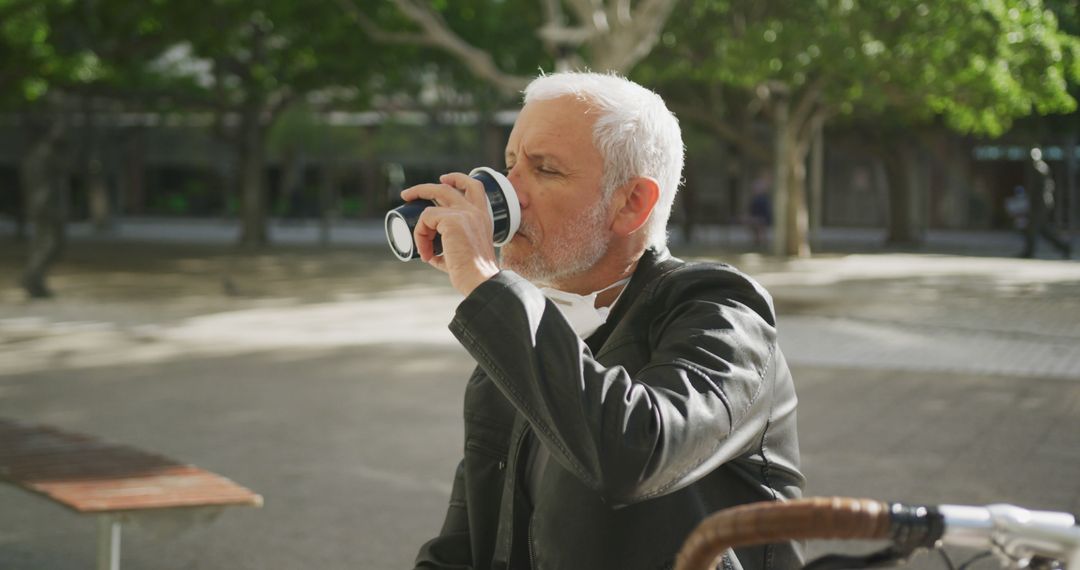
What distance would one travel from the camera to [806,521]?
1.34 m

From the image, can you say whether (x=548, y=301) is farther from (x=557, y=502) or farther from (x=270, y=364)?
(x=270, y=364)

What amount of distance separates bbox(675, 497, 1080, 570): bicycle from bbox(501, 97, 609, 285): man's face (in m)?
0.78

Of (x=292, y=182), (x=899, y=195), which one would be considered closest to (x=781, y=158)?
(x=899, y=195)

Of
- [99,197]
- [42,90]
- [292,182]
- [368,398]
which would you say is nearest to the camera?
[368,398]

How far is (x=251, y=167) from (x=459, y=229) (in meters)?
29.6

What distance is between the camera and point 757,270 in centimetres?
2328

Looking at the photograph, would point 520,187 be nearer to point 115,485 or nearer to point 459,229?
point 459,229

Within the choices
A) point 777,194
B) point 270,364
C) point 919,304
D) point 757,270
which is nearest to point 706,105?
point 777,194

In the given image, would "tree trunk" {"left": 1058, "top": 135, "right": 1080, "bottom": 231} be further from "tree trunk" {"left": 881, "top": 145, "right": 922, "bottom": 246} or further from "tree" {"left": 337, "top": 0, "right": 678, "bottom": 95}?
"tree" {"left": 337, "top": 0, "right": 678, "bottom": 95}

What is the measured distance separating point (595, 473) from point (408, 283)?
1938 cm

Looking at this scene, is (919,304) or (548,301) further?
(919,304)

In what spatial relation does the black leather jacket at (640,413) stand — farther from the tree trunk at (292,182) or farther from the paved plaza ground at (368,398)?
the tree trunk at (292,182)

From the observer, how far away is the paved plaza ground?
6.05 metres

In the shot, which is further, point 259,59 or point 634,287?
point 259,59
